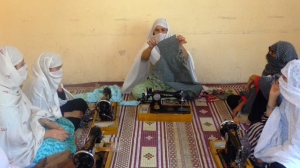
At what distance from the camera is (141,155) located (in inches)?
91.1

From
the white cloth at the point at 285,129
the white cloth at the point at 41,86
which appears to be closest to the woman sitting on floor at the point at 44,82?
the white cloth at the point at 41,86

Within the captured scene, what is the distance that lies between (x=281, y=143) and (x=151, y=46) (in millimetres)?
1644

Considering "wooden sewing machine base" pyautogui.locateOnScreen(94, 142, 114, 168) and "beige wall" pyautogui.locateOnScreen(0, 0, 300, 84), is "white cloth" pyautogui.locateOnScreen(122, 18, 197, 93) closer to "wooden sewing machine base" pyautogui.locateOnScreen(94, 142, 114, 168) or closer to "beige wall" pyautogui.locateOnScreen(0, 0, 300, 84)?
"beige wall" pyautogui.locateOnScreen(0, 0, 300, 84)

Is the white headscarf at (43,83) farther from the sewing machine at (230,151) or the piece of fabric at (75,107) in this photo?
the sewing machine at (230,151)

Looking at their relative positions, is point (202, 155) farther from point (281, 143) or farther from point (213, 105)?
point (213, 105)

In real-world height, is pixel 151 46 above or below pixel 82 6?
below

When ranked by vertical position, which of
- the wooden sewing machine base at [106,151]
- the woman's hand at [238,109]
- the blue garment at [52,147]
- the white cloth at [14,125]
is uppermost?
the white cloth at [14,125]

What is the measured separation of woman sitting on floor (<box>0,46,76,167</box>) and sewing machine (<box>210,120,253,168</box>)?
3.53ft

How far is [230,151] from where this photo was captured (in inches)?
80.9

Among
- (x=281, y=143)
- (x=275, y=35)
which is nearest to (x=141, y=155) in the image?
(x=281, y=143)

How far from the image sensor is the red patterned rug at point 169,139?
2232mm

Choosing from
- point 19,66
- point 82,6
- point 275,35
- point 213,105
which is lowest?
point 213,105

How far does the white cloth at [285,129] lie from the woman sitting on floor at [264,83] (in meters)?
0.50

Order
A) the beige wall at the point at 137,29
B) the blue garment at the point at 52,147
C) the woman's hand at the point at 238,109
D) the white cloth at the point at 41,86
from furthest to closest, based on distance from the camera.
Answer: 1. the beige wall at the point at 137,29
2. the woman's hand at the point at 238,109
3. the white cloth at the point at 41,86
4. the blue garment at the point at 52,147
